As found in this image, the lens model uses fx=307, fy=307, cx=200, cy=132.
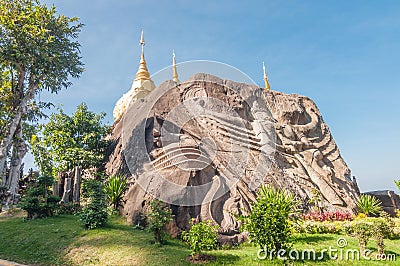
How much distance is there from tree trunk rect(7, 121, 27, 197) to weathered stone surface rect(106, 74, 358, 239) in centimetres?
378

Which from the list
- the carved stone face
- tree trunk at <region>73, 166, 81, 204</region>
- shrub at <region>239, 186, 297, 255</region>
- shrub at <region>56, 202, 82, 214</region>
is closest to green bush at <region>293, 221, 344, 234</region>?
the carved stone face

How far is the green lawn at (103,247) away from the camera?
6082 millimetres

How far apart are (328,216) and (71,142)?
10211mm

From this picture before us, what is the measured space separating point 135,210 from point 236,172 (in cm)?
392

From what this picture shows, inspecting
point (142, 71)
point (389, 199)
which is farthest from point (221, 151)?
point (142, 71)

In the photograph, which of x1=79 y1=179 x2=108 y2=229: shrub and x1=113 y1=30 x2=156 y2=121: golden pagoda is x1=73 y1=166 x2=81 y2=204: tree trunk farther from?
x1=113 y1=30 x2=156 y2=121: golden pagoda

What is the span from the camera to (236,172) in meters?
10.8

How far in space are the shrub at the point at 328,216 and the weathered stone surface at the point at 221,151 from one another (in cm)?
81

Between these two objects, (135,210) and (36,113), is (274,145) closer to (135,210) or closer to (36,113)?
(135,210)

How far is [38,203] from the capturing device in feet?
28.8

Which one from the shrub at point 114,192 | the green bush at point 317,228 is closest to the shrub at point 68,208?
the shrub at point 114,192

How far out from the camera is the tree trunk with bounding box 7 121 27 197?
1220cm

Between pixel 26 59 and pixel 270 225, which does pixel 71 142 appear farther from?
pixel 270 225

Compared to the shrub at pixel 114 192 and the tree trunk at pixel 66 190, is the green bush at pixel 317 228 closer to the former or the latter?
the shrub at pixel 114 192
